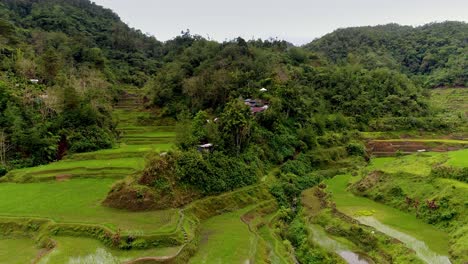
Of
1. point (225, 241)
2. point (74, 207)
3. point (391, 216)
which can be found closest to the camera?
point (225, 241)

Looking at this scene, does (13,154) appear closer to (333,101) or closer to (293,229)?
(293,229)

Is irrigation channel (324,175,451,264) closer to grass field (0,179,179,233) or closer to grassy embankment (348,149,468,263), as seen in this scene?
grassy embankment (348,149,468,263)

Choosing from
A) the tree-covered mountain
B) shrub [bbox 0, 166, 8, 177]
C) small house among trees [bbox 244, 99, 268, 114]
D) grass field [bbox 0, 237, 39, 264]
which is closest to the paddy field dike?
grass field [bbox 0, 237, 39, 264]

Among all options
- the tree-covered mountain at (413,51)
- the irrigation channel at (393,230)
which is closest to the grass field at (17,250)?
the irrigation channel at (393,230)

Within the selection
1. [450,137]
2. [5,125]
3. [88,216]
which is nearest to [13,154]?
[5,125]

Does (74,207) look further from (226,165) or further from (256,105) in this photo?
(256,105)

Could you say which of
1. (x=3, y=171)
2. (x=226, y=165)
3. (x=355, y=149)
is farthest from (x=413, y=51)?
(x=3, y=171)
